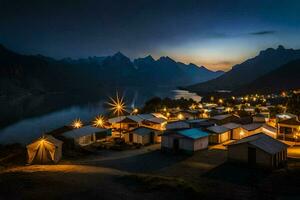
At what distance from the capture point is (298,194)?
1911 centimetres

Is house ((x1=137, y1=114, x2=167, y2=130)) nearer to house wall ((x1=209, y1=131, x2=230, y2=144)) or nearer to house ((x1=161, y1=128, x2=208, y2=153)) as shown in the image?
house wall ((x1=209, y1=131, x2=230, y2=144))

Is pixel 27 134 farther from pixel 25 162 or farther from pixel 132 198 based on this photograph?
pixel 132 198

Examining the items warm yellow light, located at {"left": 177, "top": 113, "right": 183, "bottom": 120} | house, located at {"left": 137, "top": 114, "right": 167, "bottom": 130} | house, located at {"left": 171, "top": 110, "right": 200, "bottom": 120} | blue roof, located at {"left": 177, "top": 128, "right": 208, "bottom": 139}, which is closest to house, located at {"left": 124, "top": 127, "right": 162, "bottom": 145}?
blue roof, located at {"left": 177, "top": 128, "right": 208, "bottom": 139}

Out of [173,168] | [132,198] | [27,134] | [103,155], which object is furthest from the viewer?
[27,134]

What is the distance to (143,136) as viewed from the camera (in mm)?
43469

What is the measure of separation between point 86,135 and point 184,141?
1624 centimetres

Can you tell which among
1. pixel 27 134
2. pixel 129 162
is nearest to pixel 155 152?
pixel 129 162

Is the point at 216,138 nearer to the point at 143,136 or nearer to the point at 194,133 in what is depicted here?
the point at 194,133

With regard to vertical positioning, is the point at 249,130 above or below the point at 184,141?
above

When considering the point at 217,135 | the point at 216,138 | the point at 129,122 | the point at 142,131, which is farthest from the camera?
the point at 129,122

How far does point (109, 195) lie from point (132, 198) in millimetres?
1231

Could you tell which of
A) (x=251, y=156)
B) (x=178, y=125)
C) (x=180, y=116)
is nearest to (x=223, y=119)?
(x=178, y=125)

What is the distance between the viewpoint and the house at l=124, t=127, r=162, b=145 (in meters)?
43.6

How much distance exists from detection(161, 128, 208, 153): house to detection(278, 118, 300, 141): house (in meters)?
11.9
